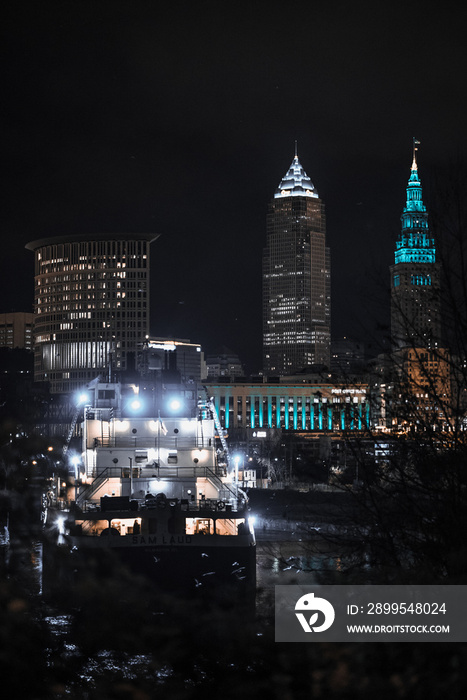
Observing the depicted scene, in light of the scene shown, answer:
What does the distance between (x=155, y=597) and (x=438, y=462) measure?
12.9 feet

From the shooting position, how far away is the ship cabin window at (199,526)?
29547 mm

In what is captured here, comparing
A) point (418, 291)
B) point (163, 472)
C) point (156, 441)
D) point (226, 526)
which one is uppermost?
point (418, 291)

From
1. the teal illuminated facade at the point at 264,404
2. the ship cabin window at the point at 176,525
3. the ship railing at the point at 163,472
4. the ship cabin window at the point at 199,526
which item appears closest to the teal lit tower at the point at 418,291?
the ship cabin window at the point at 176,525

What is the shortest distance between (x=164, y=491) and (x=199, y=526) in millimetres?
3864

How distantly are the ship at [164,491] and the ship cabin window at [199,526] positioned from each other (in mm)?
37

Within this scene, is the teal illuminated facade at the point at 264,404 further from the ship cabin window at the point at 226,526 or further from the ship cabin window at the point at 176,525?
the ship cabin window at the point at 176,525

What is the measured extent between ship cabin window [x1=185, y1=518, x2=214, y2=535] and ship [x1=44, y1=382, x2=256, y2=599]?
1.4 inches

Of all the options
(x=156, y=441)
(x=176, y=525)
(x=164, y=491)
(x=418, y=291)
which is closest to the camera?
(x=418, y=291)

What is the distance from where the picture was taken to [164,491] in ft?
110

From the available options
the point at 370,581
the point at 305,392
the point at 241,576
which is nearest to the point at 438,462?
the point at 370,581

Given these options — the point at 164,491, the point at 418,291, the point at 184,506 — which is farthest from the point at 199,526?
the point at 418,291

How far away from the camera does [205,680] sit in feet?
26.8

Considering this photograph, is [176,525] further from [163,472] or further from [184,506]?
[163,472]

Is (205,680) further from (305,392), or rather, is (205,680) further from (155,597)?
(305,392)
